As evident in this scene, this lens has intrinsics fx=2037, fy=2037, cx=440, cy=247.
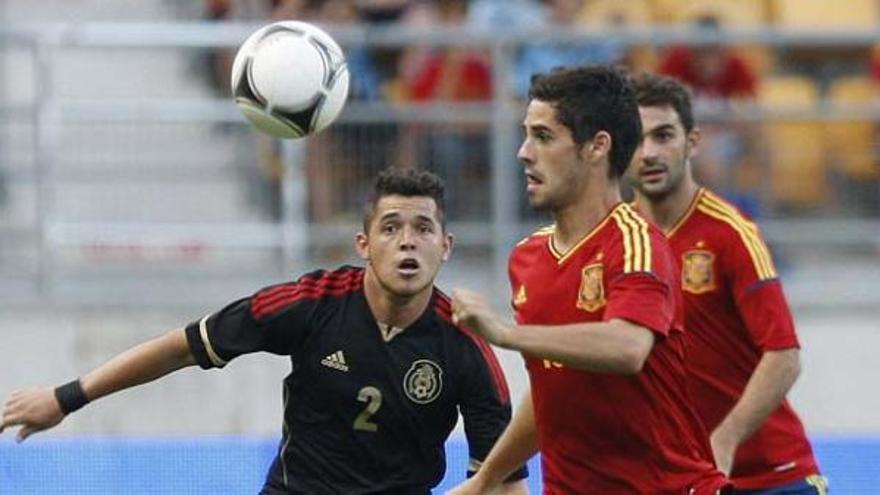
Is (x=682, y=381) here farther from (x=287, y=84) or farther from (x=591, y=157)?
(x=287, y=84)

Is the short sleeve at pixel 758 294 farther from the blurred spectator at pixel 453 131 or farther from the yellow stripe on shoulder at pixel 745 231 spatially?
the blurred spectator at pixel 453 131

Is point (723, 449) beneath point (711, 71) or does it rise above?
beneath

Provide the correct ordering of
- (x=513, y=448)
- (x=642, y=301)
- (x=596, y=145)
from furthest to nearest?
(x=513, y=448)
(x=596, y=145)
(x=642, y=301)

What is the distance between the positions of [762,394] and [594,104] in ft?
4.44

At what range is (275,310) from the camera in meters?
6.26

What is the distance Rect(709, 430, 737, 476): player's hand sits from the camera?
241 inches

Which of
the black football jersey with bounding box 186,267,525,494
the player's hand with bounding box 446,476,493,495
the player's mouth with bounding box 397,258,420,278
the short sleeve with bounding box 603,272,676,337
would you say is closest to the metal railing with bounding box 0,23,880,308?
the black football jersey with bounding box 186,267,525,494

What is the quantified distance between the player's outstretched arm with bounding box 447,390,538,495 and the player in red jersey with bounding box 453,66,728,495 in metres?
0.25

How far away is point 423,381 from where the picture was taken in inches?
249

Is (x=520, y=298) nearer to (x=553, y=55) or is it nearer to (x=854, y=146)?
(x=553, y=55)

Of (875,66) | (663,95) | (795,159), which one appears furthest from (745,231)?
(875,66)

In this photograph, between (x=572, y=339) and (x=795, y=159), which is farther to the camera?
(x=795, y=159)

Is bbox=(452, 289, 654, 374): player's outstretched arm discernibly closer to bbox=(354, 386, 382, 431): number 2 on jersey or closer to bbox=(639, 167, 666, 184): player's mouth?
bbox=(354, 386, 382, 431): number 2 on jersey

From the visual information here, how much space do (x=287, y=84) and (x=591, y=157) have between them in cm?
155
